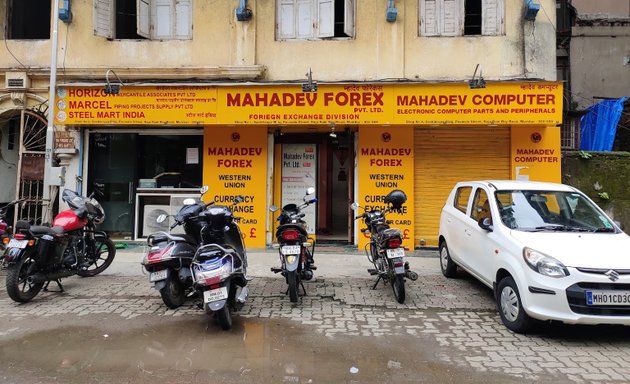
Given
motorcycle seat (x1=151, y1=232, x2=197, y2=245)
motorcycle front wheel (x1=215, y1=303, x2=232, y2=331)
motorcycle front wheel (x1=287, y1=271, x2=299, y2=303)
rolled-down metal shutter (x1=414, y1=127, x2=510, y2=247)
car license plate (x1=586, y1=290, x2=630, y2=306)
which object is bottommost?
motorcycle front wheel (x1=215, y1=303, x2=232, y2=331)

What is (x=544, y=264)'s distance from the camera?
434cm

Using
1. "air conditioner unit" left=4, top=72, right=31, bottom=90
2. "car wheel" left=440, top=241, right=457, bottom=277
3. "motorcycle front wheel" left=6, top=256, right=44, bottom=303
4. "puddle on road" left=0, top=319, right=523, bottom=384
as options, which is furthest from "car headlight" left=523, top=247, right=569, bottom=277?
"air conditioner unit" left=4, top=72, right=31, bottom=90

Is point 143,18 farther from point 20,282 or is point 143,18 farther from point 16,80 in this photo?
point 20,282

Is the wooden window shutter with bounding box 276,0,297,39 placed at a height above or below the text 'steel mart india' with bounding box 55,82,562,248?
above

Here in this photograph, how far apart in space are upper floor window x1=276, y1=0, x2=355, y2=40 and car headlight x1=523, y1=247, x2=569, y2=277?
6905 millimetres

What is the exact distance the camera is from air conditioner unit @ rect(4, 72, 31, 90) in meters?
9.80

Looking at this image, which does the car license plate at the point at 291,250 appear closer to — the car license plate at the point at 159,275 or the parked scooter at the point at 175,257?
the parked scooter at the point at 175,257

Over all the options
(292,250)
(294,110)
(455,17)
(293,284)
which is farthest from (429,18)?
(293,284)

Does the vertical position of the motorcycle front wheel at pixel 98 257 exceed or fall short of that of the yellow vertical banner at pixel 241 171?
it falls short

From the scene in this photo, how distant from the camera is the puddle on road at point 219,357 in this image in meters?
3.61

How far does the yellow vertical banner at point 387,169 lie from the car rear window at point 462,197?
234 centimetres

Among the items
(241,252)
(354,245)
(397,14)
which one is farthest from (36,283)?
(397,14)

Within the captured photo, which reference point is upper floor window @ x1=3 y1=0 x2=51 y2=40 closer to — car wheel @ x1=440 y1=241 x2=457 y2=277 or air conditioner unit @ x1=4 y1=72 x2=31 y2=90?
air conditioner unit @ x1=4 y1=72 x2=31 y2=90

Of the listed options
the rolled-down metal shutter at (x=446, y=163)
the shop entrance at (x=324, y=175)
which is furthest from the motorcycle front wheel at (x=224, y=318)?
the rolled-down metal shutter at (x=446, y=163)
